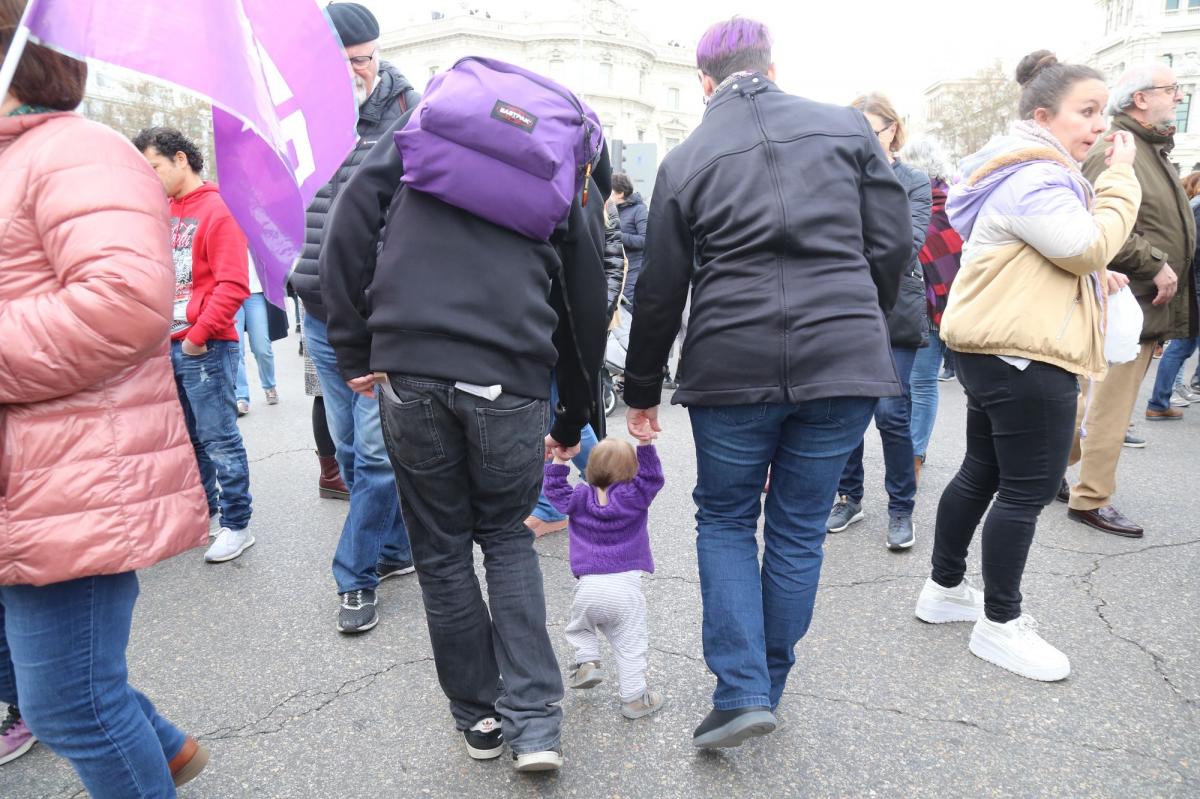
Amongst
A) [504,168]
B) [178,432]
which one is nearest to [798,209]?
[504,168]

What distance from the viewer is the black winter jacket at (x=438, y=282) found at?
205cm

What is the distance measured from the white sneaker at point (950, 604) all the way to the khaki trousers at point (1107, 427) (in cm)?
153

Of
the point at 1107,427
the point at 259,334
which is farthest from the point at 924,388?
the point at 259,334

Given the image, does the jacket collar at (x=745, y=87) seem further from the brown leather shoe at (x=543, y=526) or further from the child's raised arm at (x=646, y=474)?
the brown leather shoe at (x=543, y=526)

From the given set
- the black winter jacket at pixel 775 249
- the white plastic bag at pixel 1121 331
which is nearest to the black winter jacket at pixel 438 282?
the black winter jacket at pixel 775 249

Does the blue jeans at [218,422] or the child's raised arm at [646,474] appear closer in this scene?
the child's raised arm at [646,474]

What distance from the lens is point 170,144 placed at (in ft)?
13.2

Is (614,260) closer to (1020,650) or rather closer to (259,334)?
(1020,650)

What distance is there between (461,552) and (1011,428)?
1898 millimetres

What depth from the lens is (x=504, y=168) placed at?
77.2 inches

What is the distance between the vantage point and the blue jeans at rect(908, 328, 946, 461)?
15.4ft

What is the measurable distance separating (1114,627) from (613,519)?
6.98 ft

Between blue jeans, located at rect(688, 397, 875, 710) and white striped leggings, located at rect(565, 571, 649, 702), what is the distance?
0.84 feet

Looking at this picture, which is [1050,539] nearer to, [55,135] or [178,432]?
[178,432]
